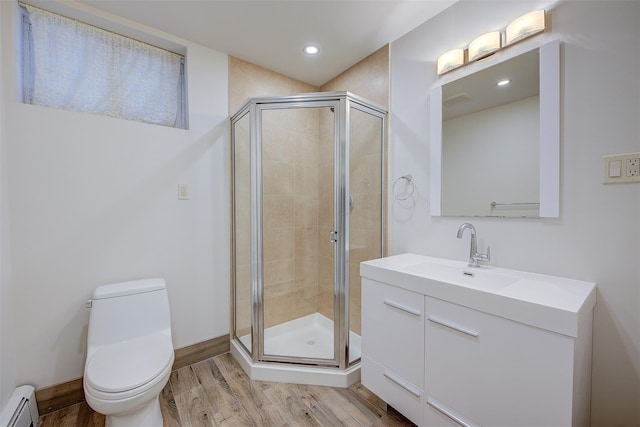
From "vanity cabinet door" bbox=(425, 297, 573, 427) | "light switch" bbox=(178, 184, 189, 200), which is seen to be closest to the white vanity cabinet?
"vanity cabinet door" bbox=(425, 297, 573, 427)

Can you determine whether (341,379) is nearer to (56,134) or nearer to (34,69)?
(56,134)

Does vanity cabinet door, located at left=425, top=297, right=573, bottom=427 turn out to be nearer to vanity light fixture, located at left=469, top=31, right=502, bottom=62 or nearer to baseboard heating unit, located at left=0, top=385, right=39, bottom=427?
vanity light fixture, located at left=469, top=31, right=502, bottom=62

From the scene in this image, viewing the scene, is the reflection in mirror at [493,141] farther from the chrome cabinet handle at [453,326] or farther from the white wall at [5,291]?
the white wall at [5,291]

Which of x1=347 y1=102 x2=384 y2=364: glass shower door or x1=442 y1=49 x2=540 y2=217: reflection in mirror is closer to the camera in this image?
x1=442 y1=49 x2=540 y2=217: reflection in mirror

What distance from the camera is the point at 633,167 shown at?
1080mm

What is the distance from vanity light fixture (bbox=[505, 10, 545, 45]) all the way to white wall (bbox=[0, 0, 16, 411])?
2716 millimetres

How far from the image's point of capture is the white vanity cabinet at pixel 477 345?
0.92m

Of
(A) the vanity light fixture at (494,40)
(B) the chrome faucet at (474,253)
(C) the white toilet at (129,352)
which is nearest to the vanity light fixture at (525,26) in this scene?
(A) the vanity light fixture at (494,40)

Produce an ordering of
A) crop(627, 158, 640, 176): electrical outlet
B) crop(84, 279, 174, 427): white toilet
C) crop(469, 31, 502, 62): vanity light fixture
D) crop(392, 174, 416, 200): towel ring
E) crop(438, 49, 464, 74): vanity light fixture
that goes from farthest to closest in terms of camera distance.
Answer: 1. crop(392, 174, 416, 200): towel ring
2. crop(438, 49, 464, 74): vanity light fixture
3. crop(469, 31, 502, 62): vanity light fixture
4. crop(84, 279, 174, 427): white toilet
5. crop(627, 158, 640, 176): electrical outlet

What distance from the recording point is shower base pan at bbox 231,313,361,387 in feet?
5.90

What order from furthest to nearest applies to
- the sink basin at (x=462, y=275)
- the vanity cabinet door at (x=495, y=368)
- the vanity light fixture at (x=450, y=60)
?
the vanity light fixture at (x=450, y=60), the sink basin at (x=462, y=275), the vanity cabinet door at (x=495, y=368)

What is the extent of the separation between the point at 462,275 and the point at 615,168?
80 centimetres

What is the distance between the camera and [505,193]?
1.46 meters

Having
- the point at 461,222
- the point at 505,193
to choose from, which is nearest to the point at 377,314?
the point at 461,222
